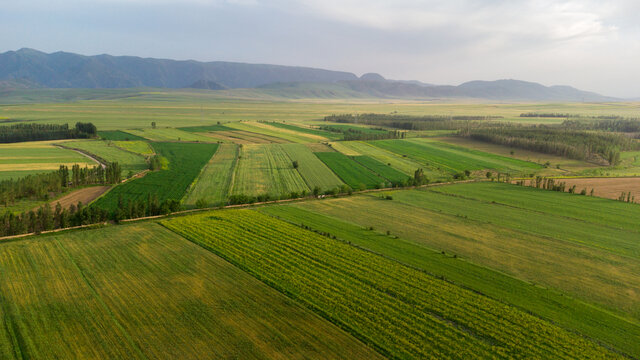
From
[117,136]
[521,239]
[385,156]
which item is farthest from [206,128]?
[521,239]

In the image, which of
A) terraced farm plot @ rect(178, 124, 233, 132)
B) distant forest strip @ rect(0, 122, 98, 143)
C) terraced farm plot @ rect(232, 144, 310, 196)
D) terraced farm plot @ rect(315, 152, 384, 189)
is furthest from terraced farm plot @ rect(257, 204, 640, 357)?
terraced farm plot @ rect(178, 124, 233, 132)

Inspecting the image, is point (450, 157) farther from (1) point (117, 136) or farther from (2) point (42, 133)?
(2) point (42, 133)

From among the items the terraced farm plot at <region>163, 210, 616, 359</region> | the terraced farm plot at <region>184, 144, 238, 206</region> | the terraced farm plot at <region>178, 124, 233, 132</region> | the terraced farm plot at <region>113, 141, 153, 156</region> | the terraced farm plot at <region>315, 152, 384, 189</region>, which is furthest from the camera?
the terraced farm plot at <region>178, 124, 233, 132</region>

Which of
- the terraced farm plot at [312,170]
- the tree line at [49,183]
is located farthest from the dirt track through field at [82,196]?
the terraced farm plot at [312,170]

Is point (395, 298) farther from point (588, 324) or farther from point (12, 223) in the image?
point (12, 223)

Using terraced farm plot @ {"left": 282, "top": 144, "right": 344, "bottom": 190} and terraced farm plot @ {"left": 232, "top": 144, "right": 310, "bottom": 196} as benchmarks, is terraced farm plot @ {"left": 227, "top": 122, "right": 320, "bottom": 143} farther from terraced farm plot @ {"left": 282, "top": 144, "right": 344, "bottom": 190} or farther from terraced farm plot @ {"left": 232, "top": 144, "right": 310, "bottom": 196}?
terraced farm plot @ {"left": 232, "top": 144, "right": 310, "bottom": 196}
